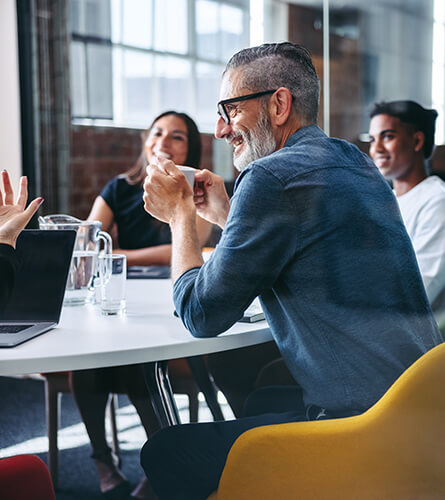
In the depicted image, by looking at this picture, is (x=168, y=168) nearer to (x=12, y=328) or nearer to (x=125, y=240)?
(x=12, y=328)

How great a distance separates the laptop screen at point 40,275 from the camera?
49.0 inches

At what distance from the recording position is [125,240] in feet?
6.94

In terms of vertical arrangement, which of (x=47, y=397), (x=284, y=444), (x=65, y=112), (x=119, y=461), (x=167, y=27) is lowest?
(x=119, y=461)

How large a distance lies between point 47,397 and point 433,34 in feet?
5.50

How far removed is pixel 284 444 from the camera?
0.95m

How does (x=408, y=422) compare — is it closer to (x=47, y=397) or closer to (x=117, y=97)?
(x=47, y=397)

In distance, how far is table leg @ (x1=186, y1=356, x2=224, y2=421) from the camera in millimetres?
1536

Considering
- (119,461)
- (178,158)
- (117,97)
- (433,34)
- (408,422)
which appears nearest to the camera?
(408,422)

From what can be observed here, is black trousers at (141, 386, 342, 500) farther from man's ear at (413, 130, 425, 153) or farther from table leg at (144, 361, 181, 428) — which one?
man's ear at (413, 130, 425, 153)

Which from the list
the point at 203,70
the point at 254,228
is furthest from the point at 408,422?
the point at 203,70

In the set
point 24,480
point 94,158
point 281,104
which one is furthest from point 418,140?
point 94,158

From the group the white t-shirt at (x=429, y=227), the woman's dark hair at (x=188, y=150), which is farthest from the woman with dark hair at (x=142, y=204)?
the white t-shirt at (x=429, y=227)

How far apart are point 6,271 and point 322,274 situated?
63 cm

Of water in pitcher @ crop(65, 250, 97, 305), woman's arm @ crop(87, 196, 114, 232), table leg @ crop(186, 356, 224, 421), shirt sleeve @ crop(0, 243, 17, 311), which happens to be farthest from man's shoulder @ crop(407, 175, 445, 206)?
woman's arm @ crop(87, 196, 114, 232)
